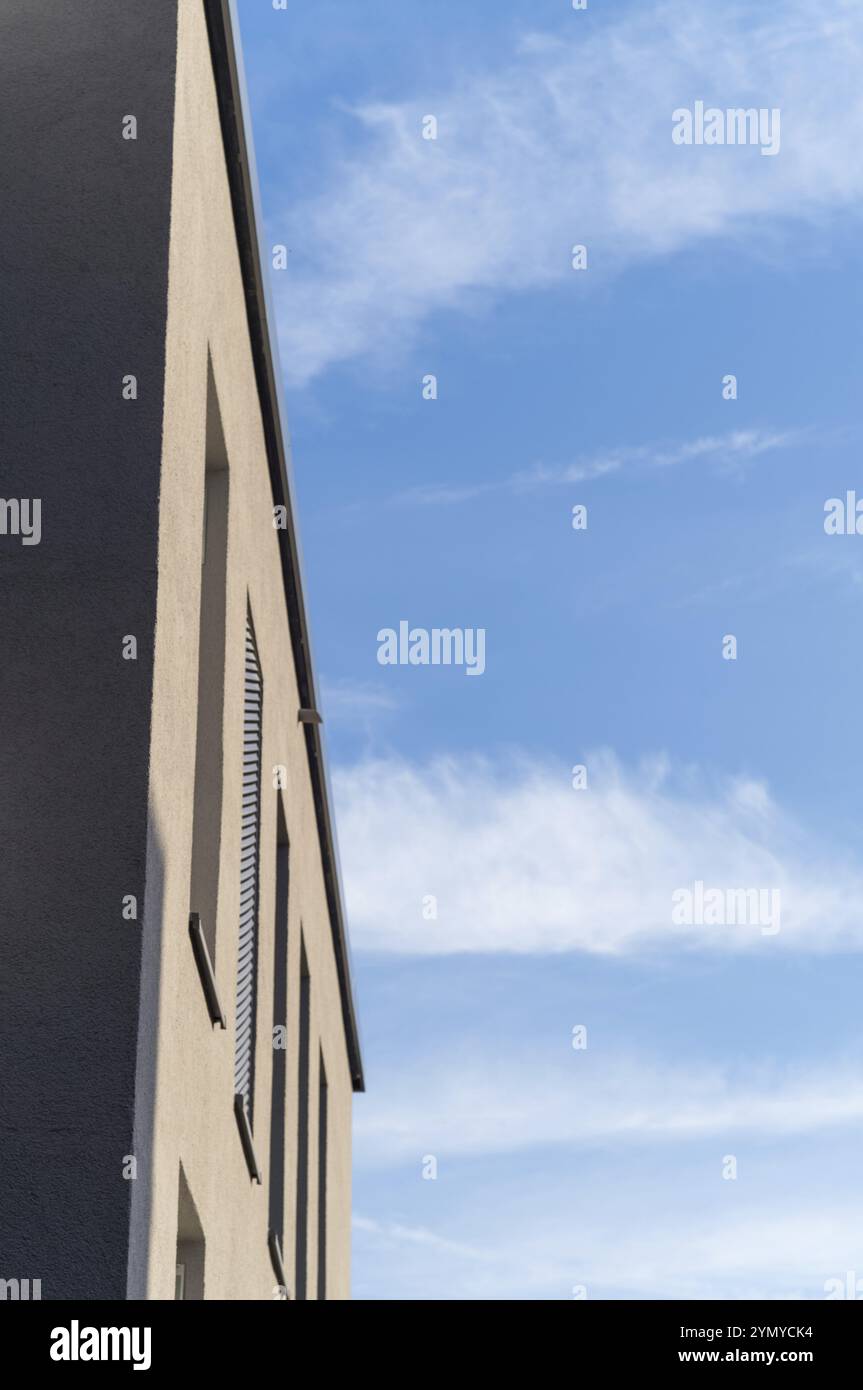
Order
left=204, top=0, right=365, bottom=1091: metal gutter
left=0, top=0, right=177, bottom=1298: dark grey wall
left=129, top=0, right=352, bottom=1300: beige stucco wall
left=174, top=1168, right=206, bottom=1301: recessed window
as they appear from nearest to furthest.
Answer: left=0, top=0, right=177, bottom=1298: dark grey wall, left=129, top=0, right=352, bottom=1300: beige stucco wall, left=174, top=1168, right=206, bottom=1301: recessed window, left=204, top=0, right=365, bottom=1091: metal gutter

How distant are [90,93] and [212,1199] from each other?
19.5ft

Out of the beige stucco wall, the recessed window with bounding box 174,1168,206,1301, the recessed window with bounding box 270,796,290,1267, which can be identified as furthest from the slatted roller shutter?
the recessed window with bounding box 174,1168,206,1301

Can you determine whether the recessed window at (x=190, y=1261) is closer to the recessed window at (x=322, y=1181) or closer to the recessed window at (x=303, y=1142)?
the recessed window at (x=303, y=1142)

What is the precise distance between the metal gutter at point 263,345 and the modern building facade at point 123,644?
34 millimetres

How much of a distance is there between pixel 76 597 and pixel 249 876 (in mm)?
5201

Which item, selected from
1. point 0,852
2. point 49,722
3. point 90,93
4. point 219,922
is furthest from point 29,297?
point 219,922


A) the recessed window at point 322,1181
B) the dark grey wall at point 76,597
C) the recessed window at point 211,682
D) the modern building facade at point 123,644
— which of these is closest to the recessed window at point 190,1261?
the modern building facade at point 123,644

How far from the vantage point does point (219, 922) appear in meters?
11.1

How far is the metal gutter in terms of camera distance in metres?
11.4

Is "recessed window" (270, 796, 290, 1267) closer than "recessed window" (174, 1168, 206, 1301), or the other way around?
"recessed window" (174, 1168, 206, 1301)

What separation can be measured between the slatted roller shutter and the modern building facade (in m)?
0.20

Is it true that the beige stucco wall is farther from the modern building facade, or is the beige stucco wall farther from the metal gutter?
the metal gutter

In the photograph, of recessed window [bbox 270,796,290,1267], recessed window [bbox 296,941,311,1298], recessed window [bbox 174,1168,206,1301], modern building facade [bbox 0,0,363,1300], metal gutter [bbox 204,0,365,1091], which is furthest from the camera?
recessed window [bbox 296,941,311,1298]
